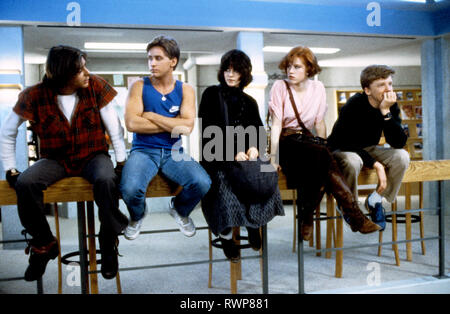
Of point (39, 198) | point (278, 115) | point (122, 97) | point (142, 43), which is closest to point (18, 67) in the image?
point (142, 43)

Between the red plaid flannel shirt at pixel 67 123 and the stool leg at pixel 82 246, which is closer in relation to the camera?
the red plaid flannel shirt at pixel 67 123

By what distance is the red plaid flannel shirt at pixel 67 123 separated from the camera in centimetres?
222

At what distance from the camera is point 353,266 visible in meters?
3.80

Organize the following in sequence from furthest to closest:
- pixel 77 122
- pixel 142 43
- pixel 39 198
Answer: pixel 142 43
pixel 77 122
pixel 39 198

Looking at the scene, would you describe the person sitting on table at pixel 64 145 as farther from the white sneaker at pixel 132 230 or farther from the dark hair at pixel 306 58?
the dark hair at pixel 306 58

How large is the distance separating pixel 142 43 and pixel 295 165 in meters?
4.48

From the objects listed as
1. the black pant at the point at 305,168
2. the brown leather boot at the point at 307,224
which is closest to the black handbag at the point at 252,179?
the black pant at the point at 305,168

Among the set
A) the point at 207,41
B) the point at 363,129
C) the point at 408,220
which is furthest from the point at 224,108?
the point at 207,41

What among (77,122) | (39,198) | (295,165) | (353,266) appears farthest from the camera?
(353,266)

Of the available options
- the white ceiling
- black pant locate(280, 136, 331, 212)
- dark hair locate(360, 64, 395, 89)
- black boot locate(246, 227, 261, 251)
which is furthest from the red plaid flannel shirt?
the white ceiling

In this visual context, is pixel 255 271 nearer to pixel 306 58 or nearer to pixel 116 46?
pixel 306 58

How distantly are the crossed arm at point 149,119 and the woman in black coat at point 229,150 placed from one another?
14 cm

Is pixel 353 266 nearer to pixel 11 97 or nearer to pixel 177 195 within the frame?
pixel 177 195
